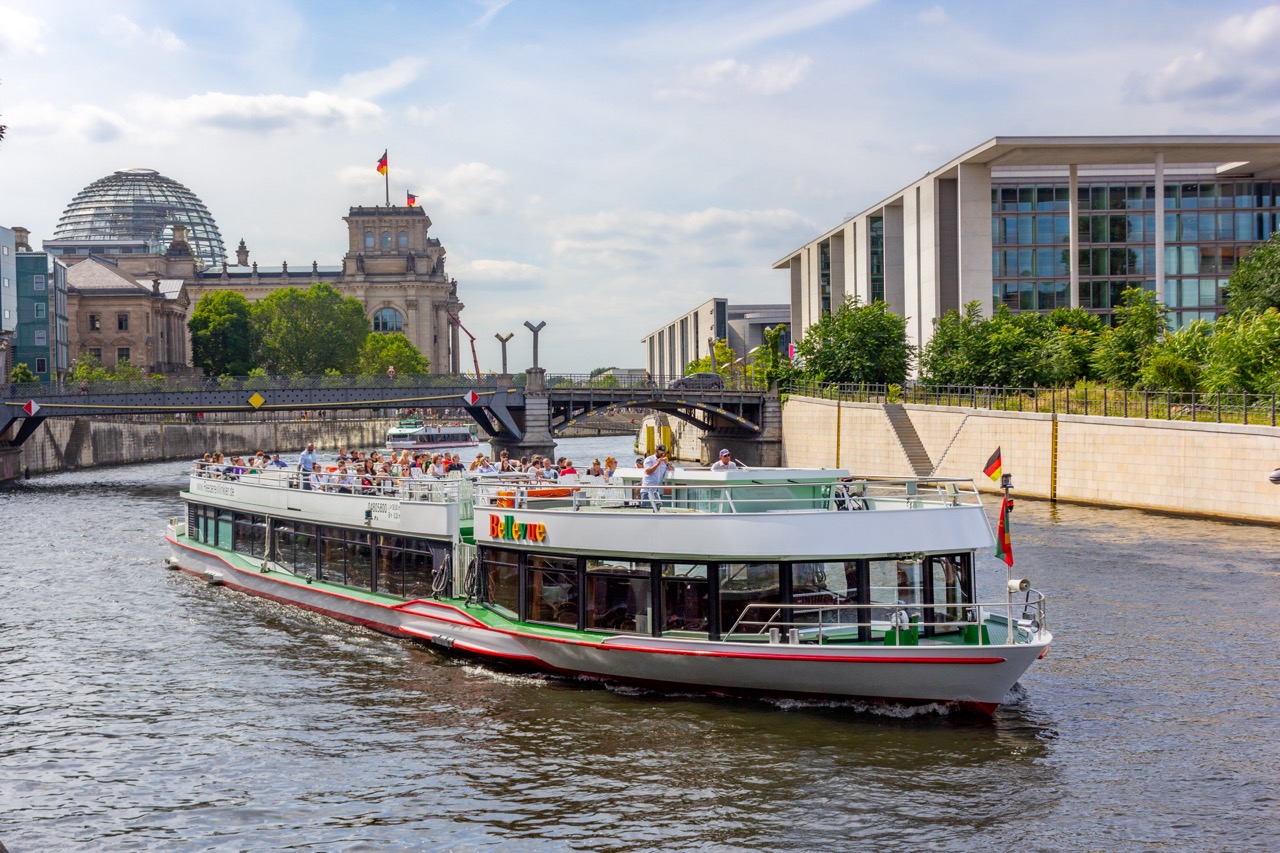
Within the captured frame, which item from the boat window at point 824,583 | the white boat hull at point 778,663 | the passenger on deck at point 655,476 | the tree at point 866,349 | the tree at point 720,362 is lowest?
the white boat hull at point 778,663

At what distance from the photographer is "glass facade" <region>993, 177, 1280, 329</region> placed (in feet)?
300

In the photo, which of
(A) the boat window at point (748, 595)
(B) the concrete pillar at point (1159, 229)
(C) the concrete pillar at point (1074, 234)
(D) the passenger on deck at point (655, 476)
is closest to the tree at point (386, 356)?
(C) the concrete pillar at point (1074, 234)

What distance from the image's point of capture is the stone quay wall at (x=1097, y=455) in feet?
142

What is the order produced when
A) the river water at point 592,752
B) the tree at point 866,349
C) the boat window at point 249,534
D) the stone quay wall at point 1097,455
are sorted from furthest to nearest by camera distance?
1. the tree at point 866,349
2. the stone quay wall at point 1097,455
3. the boat window at point 249,534
4. the river water at point 592,752

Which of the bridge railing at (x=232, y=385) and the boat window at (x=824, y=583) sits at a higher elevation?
the bridge railing at (x=232, y=385)

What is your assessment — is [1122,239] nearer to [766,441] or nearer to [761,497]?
[766,441]

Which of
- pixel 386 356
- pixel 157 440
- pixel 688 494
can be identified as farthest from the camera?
pixel 386 356

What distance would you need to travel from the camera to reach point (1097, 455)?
168 feet

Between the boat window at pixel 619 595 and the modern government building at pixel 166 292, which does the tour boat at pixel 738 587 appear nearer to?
the boat window at pixel 619 595

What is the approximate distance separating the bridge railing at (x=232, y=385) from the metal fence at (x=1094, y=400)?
2395 cm

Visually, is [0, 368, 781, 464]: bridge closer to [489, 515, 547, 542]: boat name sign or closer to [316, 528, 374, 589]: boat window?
[316, 528, 374, 589]: boat window

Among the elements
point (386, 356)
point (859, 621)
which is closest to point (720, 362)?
point (386, 356)

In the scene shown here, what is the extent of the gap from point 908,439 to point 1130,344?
37.6 feet

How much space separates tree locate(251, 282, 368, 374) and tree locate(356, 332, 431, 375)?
171 centimetres
